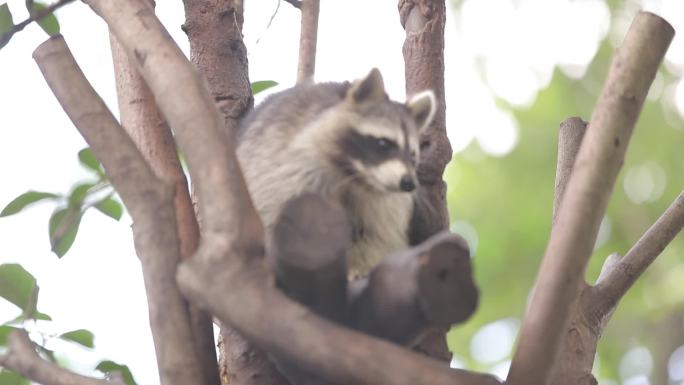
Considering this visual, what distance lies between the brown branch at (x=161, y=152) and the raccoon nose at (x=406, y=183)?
488 millimetres

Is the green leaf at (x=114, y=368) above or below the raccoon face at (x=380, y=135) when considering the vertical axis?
below

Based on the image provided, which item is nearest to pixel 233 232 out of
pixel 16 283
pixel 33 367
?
pixel 33 367

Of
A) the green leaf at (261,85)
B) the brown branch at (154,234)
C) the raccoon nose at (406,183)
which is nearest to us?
the brown branch at (154,234)

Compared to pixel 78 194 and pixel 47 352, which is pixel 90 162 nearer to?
pixel 78 194

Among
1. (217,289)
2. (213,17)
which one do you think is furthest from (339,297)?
(213,17)

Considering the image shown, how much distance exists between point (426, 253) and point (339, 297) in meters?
0.21

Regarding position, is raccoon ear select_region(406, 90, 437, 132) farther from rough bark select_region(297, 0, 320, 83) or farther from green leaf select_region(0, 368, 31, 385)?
green leaf select_region(0, 368, 31, 385)

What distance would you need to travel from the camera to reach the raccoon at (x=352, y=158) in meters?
2.59

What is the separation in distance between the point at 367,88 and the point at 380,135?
0.17 metres

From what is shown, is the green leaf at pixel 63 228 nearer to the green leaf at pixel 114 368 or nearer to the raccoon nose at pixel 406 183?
the green leaf at pixel 114 368

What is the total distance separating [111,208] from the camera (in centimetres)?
273

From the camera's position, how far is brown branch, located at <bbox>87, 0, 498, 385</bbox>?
1.93m

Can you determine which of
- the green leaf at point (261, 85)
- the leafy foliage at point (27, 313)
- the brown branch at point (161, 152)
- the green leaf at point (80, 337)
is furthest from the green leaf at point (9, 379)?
the green leaf at point (261, 85)

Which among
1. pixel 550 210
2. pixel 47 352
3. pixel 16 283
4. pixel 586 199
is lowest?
pixel 550 210
